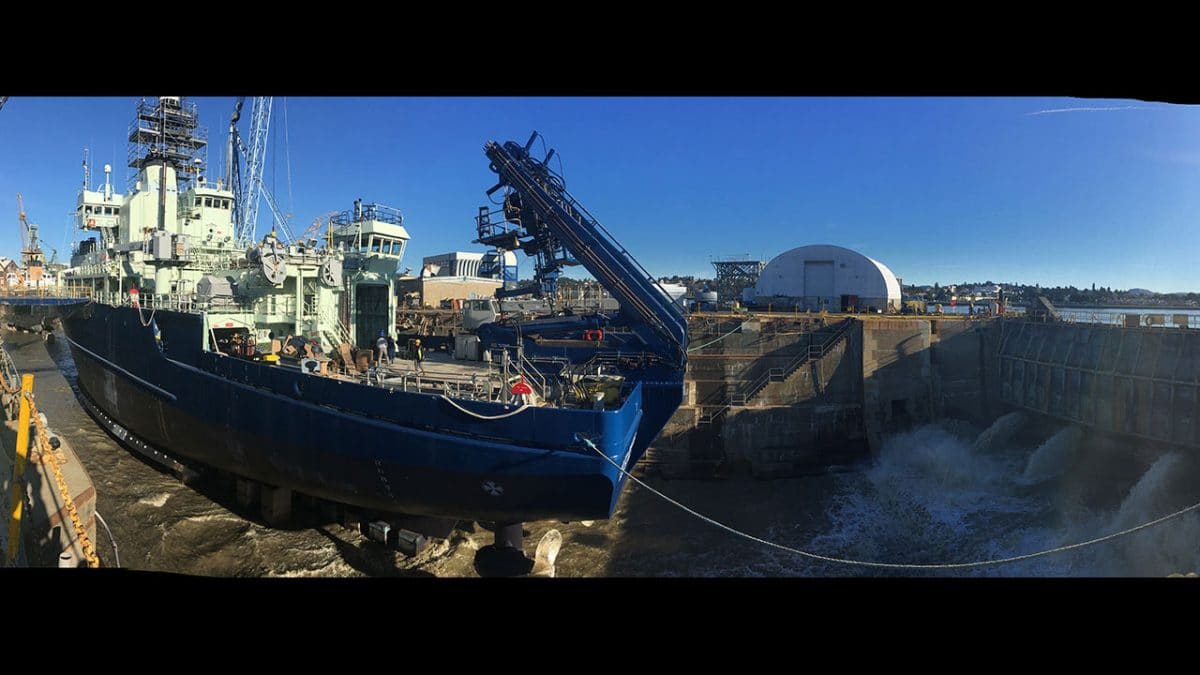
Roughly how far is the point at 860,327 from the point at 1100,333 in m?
5.98

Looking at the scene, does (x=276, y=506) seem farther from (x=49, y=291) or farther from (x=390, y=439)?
(x=49, y=291)

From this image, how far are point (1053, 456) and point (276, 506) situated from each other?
20259 mm

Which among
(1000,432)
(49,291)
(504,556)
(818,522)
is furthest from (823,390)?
(49,291)

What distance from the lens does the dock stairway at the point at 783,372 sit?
51.8 ft

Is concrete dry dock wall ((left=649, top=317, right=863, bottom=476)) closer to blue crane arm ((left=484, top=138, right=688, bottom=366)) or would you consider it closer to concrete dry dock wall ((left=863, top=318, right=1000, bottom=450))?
concrete dry dock wall ((left=863, top=318, right=1000, bottom=450))

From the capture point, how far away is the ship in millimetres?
8195

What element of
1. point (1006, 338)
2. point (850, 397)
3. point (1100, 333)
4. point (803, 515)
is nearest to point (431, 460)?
point (803, 515)

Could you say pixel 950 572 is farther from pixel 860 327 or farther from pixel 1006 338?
pixel 1006 338

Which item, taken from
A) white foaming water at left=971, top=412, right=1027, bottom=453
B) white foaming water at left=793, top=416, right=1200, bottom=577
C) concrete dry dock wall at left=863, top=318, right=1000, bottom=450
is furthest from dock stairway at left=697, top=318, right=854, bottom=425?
white foaming water at left=971, top=412, right=1027, bottom=453

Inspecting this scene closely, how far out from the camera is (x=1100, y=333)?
14.0m

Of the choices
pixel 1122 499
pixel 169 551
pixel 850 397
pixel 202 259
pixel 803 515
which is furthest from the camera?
pixel 850 397

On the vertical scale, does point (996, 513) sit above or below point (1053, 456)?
below

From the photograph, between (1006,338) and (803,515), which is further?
(1006,338)

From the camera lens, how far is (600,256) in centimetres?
1241
